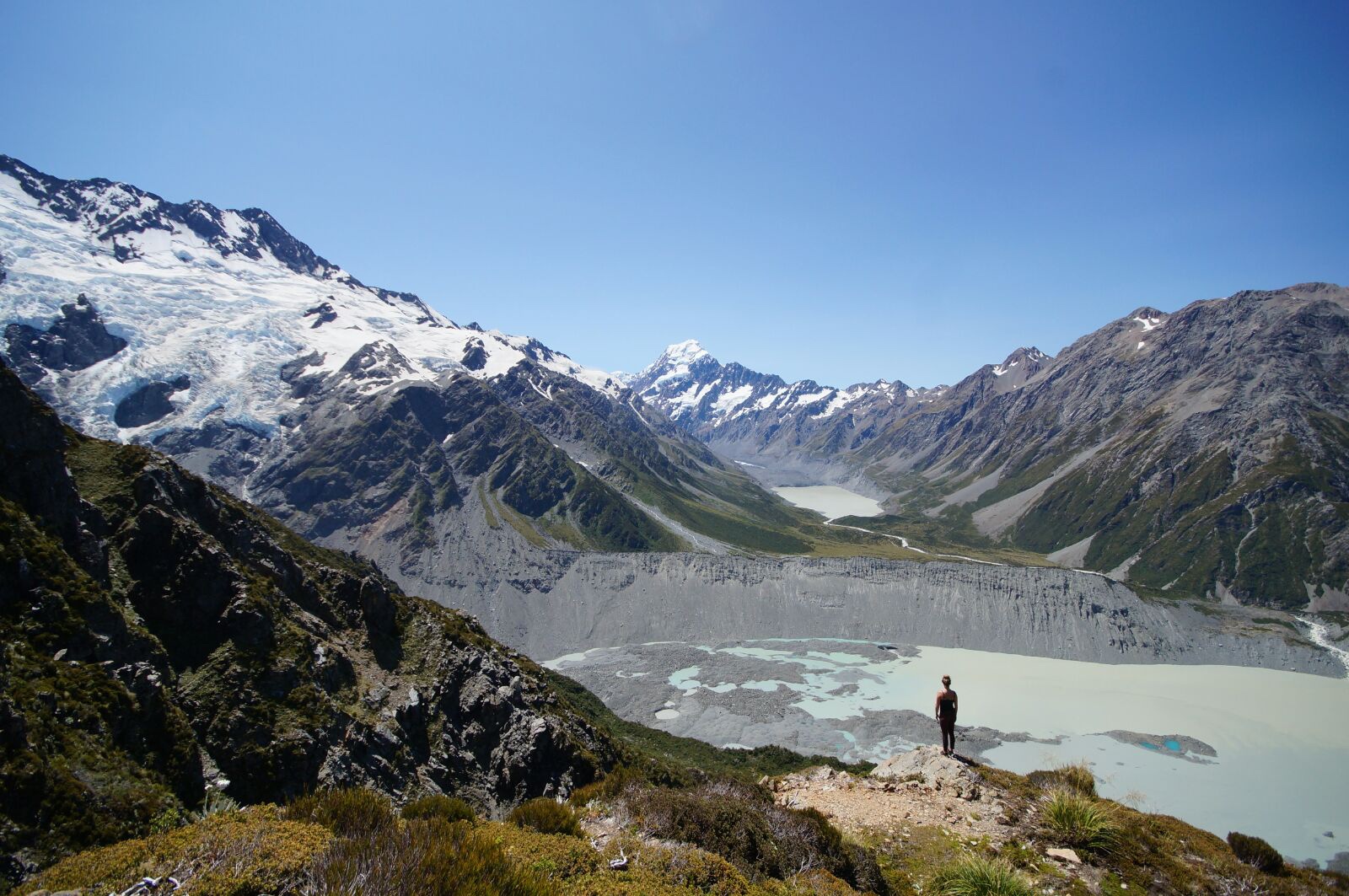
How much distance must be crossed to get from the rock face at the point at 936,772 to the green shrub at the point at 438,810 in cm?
1388

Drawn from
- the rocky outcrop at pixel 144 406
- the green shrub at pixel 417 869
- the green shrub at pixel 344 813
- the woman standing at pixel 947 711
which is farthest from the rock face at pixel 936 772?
the rocky outcrop at pixel 144 406

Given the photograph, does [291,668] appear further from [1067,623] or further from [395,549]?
[395,549]

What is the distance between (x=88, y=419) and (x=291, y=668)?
22686 cm

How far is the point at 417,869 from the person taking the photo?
9164 millimetres

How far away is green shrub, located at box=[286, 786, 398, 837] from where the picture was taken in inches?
428

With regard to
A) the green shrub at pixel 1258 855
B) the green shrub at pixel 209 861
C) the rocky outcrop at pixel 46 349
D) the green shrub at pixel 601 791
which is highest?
the rocky outcrop at pixel 46 349

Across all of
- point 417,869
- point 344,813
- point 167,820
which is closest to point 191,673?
point 167,820

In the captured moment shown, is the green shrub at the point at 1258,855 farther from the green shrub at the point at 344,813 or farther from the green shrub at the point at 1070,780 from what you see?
the green shrub at the point at 344,813

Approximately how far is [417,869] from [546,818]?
18.8 feet

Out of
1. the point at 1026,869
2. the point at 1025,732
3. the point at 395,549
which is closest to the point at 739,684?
the point at 1025,732

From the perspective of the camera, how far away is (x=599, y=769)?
30.2 m

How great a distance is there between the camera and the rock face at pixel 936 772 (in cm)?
1853

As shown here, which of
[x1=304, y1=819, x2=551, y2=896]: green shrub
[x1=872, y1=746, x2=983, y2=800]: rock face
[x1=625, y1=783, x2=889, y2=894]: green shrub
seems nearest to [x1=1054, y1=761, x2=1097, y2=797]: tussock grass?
[x1=872, y1=746, x2=983, y2=800]: rock face

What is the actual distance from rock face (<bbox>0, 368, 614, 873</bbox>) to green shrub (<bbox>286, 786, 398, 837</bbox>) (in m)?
5.16
